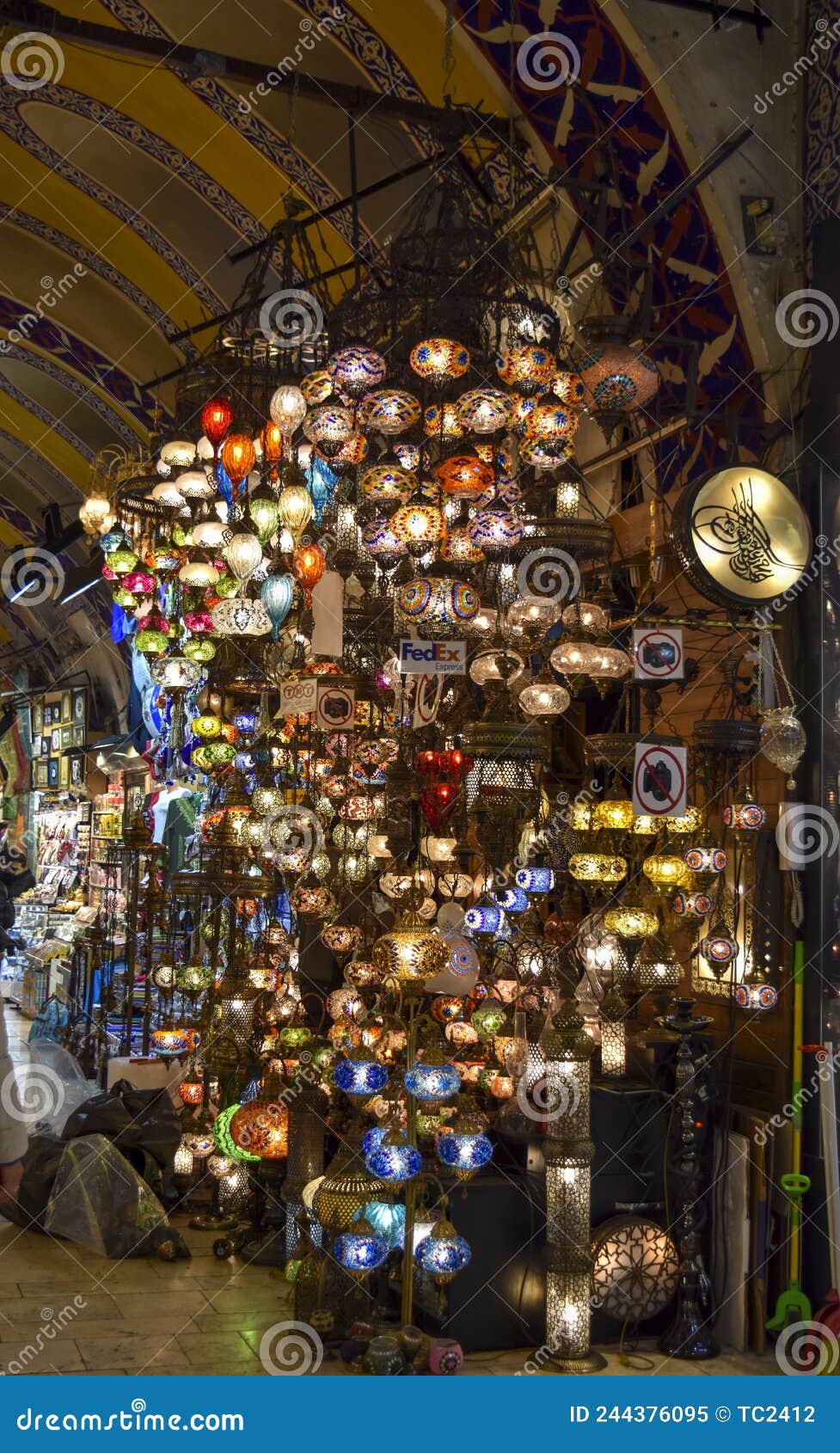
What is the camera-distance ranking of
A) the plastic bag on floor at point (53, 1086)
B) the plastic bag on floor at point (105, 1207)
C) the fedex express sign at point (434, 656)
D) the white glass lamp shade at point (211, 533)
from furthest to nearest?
1. the plastic bag on floor at point (53, 1086)
2. the plastic bag on floor at point (105, 1207)
3. the white glass lamp shade at point (211, 533)
4. the fedex express sign at point (434, 656)

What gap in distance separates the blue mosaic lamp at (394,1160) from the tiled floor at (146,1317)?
79cm

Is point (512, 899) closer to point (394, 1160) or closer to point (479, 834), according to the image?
point (479, 834)

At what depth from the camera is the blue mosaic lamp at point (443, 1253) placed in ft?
13.5

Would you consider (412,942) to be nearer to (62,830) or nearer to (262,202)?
(262,202)

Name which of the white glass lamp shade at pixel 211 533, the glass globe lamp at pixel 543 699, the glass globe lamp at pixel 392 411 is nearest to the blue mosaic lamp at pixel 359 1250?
the glass globe lamp at pixel 543 699

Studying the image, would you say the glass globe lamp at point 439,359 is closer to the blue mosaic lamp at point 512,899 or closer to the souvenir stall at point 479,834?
the souvenir stall at point 479,834

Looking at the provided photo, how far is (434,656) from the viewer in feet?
13.0

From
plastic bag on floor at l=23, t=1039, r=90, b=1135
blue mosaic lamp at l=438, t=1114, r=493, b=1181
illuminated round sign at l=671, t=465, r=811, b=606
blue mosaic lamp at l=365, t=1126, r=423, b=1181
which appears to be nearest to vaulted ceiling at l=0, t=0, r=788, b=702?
illuminated round sign at l=671, t=465, r=811, b=606

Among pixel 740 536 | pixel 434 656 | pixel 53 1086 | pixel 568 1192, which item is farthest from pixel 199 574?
pixel 53 1086

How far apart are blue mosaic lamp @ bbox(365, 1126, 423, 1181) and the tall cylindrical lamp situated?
596mm

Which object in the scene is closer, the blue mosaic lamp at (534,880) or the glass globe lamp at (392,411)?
the glass globe lamp at (392,411)

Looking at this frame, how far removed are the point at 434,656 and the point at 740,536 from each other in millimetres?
977

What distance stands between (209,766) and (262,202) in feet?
10.9

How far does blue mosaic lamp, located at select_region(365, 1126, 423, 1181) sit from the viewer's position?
13.0 ft
